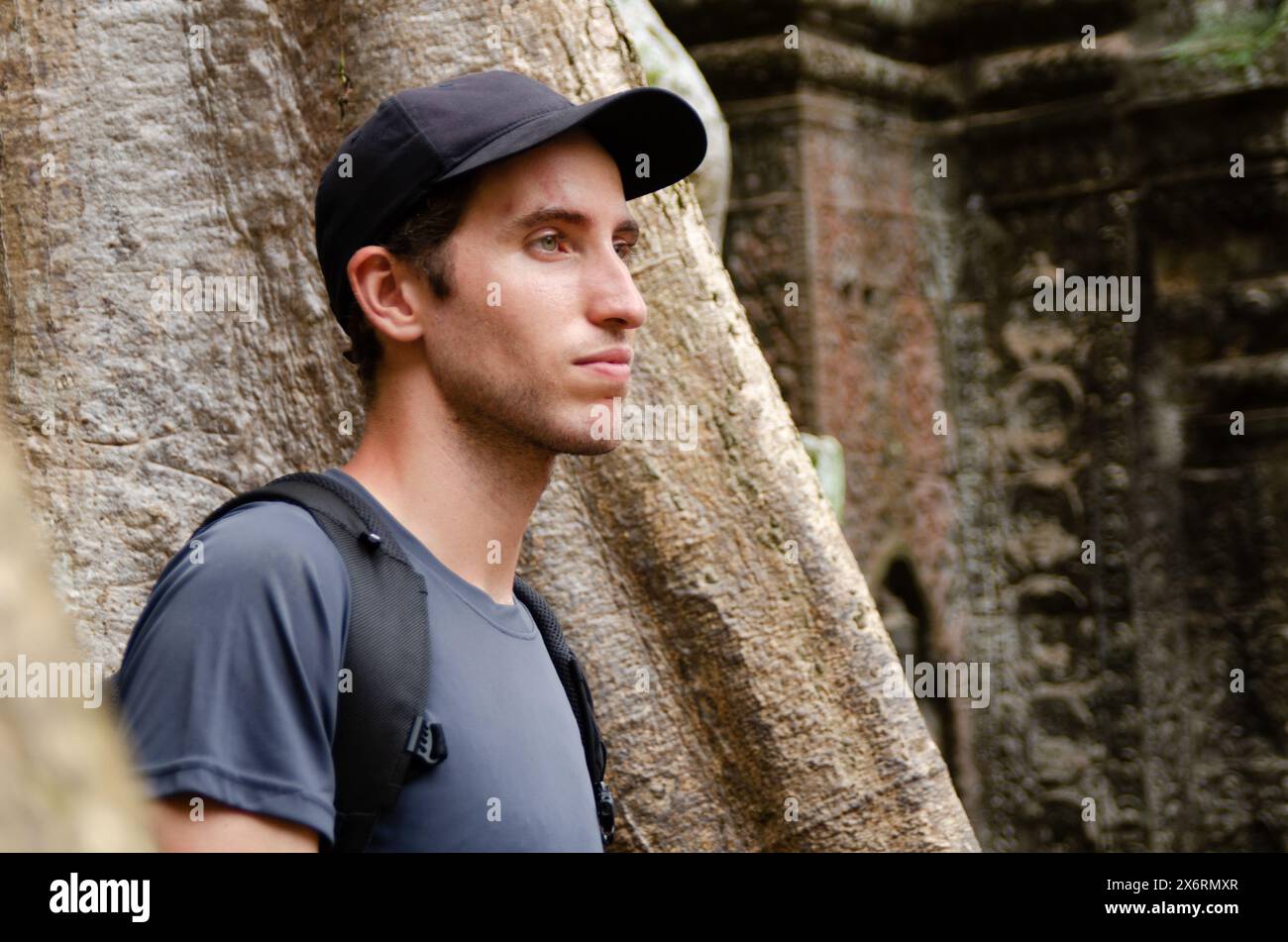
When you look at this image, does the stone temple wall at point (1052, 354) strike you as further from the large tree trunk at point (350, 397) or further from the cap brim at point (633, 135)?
the cap brim at point (633, 135)

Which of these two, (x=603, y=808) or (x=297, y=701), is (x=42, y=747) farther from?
(x=603, y=808)

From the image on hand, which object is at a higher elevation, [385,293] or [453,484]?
[385,293]

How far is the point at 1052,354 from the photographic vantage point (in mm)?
4609

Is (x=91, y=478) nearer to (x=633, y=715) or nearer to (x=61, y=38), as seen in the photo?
(x=61, y=38)

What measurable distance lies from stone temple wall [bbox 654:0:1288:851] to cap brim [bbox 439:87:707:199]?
2566 mm

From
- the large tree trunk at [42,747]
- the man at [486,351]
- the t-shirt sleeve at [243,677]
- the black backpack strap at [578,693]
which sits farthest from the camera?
the black backpack strap at [578,693]

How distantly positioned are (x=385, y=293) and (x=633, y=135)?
0.31m

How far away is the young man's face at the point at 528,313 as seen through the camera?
4.95 ft

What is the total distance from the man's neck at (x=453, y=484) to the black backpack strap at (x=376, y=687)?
6.2 inches

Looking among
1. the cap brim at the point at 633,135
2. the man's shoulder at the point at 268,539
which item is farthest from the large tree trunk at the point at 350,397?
the man's shoulder at the point at 268,539

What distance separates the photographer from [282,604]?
1198 millimetres

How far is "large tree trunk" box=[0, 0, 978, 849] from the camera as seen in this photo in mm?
2047

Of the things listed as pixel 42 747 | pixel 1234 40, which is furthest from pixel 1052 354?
pixel 42 747

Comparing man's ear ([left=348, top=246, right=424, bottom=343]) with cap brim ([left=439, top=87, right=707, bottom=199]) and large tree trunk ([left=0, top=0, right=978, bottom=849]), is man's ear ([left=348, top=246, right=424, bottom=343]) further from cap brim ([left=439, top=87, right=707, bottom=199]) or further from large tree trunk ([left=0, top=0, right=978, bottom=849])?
large tree trunk ([left=0, top=0, right=978, bottom=849])
